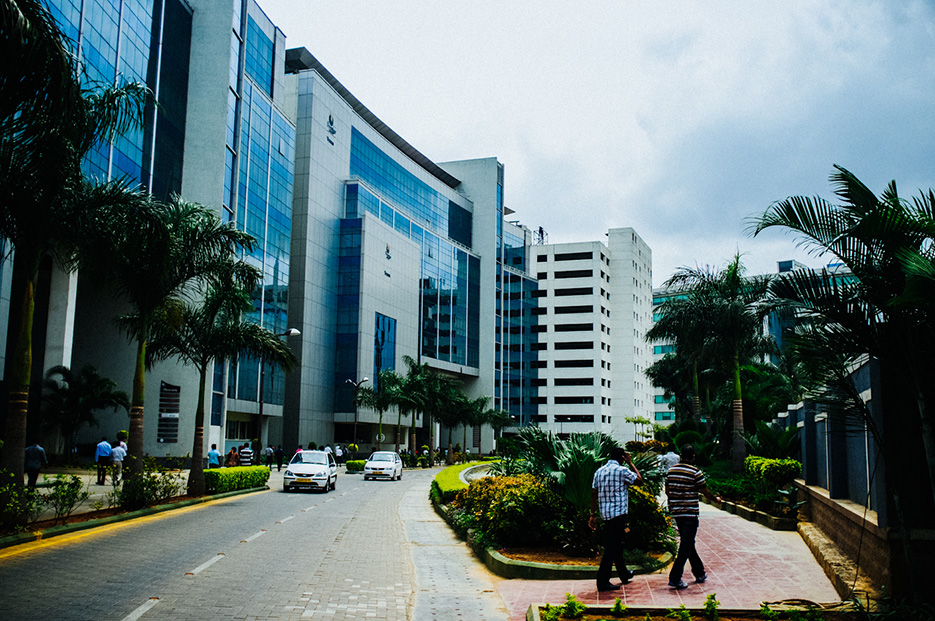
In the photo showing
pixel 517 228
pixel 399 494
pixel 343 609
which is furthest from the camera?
pixel 517 228

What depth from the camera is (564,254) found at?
116 meters

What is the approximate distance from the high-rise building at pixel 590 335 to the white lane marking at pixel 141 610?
10140 cm

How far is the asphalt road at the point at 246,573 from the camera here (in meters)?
8.20

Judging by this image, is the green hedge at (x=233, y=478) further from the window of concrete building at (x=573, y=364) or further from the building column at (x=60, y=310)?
the window of concrete building at (x=573, y=364)

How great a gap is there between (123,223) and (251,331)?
9.60 meters

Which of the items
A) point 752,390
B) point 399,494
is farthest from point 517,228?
point 399,494

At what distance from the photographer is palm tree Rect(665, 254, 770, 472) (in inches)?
1122

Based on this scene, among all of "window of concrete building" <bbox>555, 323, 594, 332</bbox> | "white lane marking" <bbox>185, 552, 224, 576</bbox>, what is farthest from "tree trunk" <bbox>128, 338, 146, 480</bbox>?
"window of concrete building" <bbox>555, 323, 594, 332</bbox>

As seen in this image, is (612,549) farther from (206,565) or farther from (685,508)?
(206,565)

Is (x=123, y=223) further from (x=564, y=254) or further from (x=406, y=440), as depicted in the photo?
(x=564, y=254)

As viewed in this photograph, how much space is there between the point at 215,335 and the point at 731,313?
18.2 m

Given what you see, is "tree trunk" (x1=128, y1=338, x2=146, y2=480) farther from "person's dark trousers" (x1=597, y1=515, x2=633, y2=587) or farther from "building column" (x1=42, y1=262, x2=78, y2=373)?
"person's dark trousers" (x1=597, y1=515, x2=633, y2=587)

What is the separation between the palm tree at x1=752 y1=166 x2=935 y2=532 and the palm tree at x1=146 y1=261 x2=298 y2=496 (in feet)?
60.4

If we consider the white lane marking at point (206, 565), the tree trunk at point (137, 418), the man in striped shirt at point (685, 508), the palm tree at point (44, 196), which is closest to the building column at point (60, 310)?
the tree trunk at point (137, 418)
